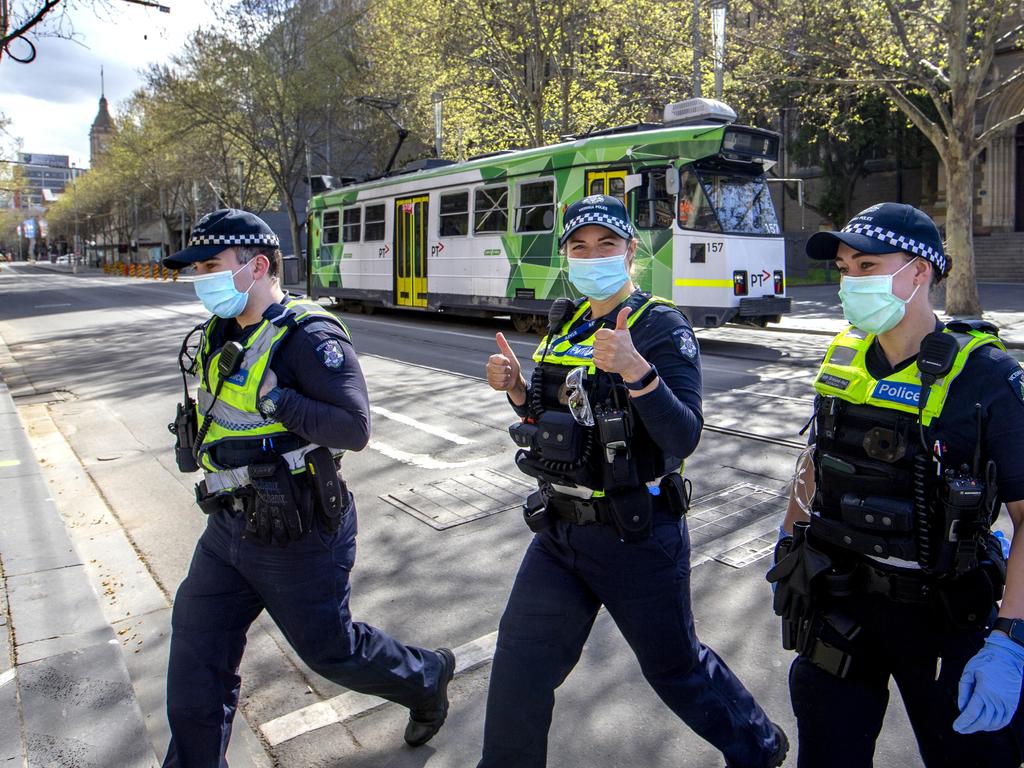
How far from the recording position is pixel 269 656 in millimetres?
3896

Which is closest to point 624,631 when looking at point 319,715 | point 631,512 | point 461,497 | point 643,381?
point 631,512

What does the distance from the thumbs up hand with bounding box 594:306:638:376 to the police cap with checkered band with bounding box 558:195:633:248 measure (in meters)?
0.56

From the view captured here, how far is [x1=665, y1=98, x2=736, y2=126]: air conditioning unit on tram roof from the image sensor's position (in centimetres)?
1288

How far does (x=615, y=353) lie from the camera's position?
2229mm

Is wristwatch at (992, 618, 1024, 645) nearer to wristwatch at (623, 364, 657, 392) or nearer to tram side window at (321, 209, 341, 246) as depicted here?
wristwatch at (623, 364, 657, 392)

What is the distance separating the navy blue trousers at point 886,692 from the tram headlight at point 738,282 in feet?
36.5

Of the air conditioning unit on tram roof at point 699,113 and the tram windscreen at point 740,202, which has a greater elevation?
the air conditioning unit on tram roof at point 699,113

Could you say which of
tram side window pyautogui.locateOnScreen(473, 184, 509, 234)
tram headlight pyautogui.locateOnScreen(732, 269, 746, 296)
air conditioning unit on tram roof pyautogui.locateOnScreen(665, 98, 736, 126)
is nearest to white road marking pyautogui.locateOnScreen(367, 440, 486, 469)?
tram headlight pyautogui.locateOnScreen(732, 269, 746, 296)

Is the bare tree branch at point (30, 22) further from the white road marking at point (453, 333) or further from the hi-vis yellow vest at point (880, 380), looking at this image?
the hi-vis yellow vest at point (880, 380)

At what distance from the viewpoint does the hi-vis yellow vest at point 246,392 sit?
105 inches

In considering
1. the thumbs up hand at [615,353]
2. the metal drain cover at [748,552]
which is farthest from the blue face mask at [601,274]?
the metal drain cover at [748,552]

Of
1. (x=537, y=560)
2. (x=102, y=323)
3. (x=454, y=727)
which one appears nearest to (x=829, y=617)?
(x=537, y=560)

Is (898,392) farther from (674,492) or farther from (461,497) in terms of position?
(461,497)

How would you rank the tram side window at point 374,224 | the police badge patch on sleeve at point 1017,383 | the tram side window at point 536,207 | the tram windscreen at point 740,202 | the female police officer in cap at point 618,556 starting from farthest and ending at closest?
the tram side window at point 374,224 < the tram side window at point 536,207 < the tram windscreen at point 740,202 < the female police officer in cap at point 618,556 < the police badge patch on sleeve at point 1017,383
